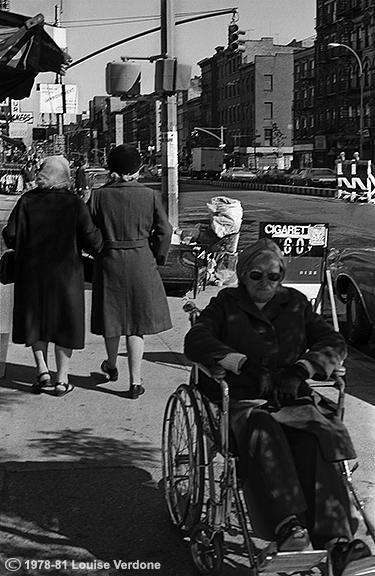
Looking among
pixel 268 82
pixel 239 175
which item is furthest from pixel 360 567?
pixel 268 82

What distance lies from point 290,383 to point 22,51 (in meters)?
3.77

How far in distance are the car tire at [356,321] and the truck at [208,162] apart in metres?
69.0

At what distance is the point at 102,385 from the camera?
6.24m

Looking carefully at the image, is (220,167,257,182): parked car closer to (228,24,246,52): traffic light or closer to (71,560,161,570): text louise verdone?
(228,24,246,52): traffic light

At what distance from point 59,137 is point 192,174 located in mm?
46686

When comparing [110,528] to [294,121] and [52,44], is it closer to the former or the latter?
[52,44]

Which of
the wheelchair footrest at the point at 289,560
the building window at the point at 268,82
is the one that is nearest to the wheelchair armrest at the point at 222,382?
the wheelchair footrest at the point at 289,560

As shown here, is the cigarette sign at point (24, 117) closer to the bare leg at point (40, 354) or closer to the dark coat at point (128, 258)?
the bare leg at point (40, 354)

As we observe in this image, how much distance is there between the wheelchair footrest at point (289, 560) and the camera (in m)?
3.03

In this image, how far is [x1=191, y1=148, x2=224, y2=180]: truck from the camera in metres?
76.9

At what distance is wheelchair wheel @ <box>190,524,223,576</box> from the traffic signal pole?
11.5 meters

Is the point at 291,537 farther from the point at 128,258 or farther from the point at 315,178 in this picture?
the point at 315,178

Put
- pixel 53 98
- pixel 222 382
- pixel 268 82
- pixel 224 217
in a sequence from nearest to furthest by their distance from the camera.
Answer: pixel 222 382, pixel 224 217, pixel 53 98, pixel 268 82

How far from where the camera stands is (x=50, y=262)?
5.67 m
